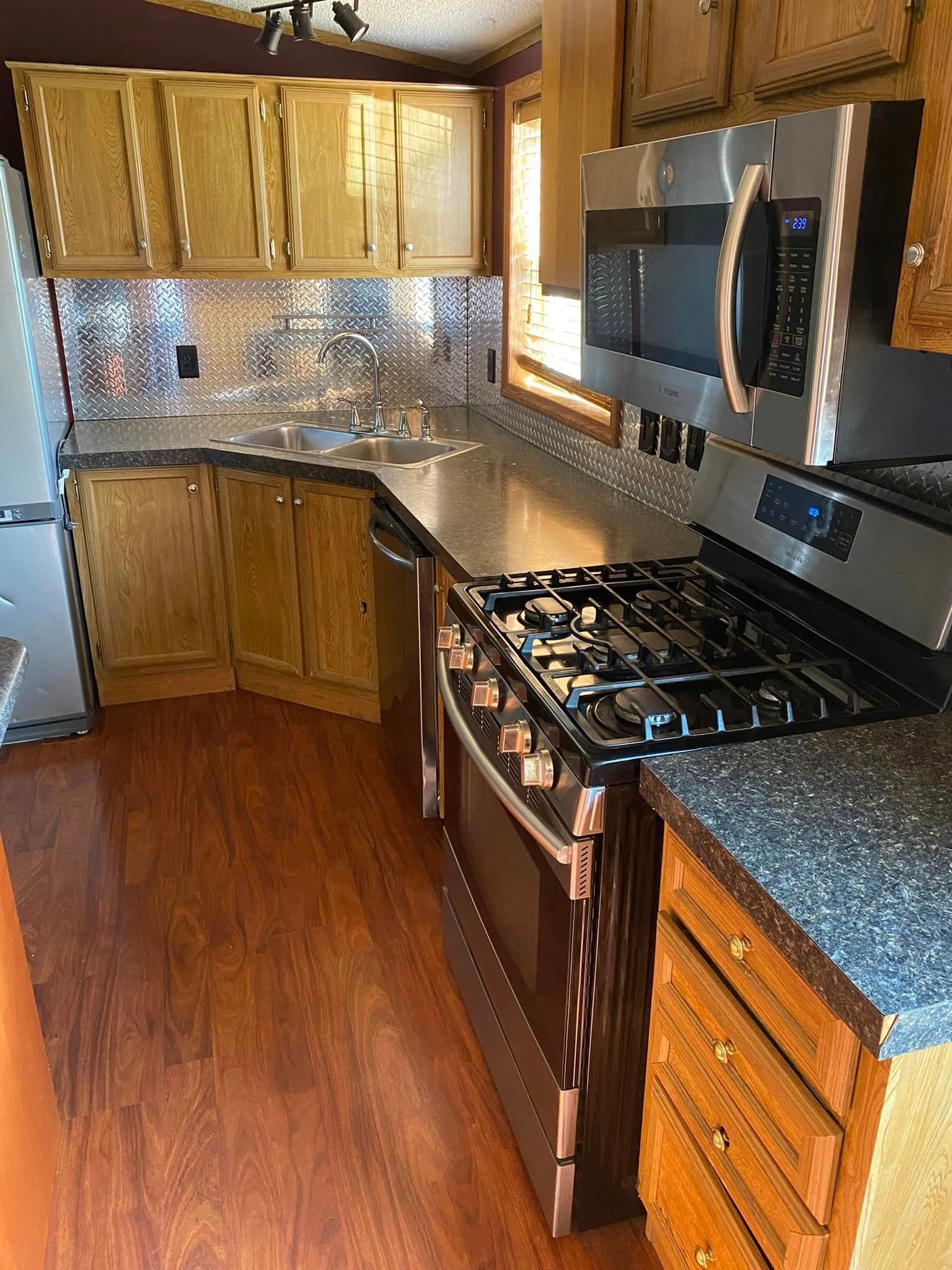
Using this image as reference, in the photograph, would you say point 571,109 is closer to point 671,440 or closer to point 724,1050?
point 671,440

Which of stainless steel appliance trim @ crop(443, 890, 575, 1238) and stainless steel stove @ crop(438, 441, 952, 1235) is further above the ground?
stainless steel stove @ crop(438, 441, 952, 1235)

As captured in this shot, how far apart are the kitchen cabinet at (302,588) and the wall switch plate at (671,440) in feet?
3.38

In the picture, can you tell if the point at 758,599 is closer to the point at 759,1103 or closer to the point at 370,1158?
the point at 759,1103

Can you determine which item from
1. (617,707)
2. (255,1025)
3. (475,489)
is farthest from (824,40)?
(255,1025)

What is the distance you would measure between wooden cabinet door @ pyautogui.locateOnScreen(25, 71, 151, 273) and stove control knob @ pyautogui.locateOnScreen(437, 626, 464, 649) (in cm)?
209

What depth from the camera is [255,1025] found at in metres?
2.04

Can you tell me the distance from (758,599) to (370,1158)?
124 cm

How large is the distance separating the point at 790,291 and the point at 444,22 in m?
2.33

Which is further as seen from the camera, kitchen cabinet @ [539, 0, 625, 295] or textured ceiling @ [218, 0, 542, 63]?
textured ceiling @ [218, 0, 542, 63]

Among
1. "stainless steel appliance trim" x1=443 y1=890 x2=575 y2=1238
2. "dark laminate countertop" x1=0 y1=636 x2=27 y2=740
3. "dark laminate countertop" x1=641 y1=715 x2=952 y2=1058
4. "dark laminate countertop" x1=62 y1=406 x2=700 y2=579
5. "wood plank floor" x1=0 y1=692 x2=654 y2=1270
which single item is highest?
"dark laminate countertop" x1=0 y1=636 x2=27 y2=740

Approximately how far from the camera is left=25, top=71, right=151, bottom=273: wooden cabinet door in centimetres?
300

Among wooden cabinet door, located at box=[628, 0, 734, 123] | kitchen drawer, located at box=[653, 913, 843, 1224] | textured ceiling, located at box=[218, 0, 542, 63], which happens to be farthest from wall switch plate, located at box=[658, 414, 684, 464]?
textured ceiling, located at box=[218, 0, 542, 63]

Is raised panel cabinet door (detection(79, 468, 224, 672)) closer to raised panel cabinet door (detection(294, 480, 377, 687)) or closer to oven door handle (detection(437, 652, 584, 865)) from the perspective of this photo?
raised panel cabinet door (detection(294, 480, 377, 687))

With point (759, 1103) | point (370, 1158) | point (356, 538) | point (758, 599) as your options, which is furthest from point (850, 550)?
point (356, 538)
